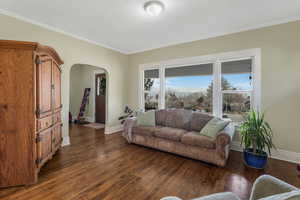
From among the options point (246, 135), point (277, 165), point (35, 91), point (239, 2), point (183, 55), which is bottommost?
point (277, 165)

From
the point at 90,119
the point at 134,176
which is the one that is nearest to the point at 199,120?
the point at 134,176

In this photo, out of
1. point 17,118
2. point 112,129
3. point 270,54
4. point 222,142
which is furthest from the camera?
point 112,129

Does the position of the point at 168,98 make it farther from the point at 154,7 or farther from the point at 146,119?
the point at 154,7

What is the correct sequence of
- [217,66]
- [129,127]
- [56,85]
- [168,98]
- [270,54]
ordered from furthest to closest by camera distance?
1. [168,98]
2. [129,127]
3. [217,66]
4. [270,54]
5. [56,85]

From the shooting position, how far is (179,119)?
3422mm

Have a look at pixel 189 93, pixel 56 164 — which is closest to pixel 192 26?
pixel 189 93

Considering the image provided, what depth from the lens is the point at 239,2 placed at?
7.08ft

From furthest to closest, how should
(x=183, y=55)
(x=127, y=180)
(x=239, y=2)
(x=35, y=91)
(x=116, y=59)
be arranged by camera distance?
(x=116, y=59)
(x=183, y=55)
(x=239, y=2)
(x=127, y=180)
(x=35, y=91)

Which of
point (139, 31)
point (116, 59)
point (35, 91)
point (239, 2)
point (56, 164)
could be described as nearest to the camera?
point (35, 91)

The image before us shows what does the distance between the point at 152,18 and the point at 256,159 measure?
10.4 ft

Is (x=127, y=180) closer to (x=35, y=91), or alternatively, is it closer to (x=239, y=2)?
(x=35, y=91)

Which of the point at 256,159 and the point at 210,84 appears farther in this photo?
the point at 210,84

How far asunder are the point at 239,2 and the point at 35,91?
334cm

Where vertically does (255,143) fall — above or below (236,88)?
below
